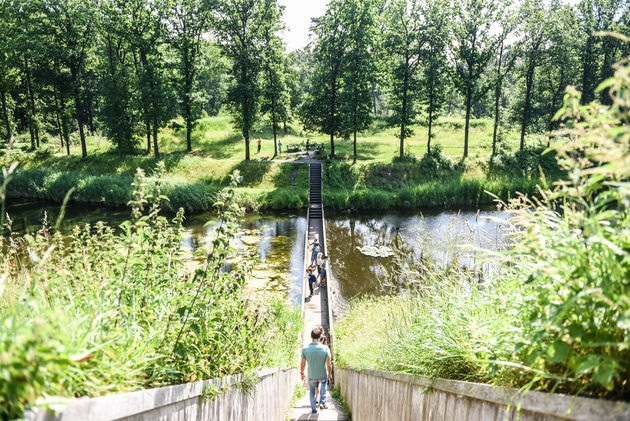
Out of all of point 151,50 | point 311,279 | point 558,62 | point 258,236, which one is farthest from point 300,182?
point 558,62

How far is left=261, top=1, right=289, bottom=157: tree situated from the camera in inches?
1154

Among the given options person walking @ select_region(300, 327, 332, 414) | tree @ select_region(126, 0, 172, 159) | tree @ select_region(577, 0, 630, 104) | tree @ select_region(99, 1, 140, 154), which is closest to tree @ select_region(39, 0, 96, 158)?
tree @ select_region(99, 1, 140, 154)

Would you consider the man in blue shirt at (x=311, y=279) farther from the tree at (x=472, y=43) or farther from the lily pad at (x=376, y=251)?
the tree at (x=472, y=43)

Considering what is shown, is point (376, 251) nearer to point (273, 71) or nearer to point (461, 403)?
point (461, 403)

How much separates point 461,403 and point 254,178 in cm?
2811

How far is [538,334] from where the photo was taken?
1.60 meters

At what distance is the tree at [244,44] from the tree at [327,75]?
4091 millimetres

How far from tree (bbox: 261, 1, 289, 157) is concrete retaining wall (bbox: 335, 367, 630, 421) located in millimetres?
28069

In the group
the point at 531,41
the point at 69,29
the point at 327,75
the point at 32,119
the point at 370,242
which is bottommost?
the point at 370,242

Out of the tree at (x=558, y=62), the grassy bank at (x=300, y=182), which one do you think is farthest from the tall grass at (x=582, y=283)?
the tree at (x=558, y=62)

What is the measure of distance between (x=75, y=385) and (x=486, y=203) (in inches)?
1108

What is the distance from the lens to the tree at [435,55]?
2858cm

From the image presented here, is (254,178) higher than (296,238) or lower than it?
higher

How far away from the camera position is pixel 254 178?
29734 millimetres
